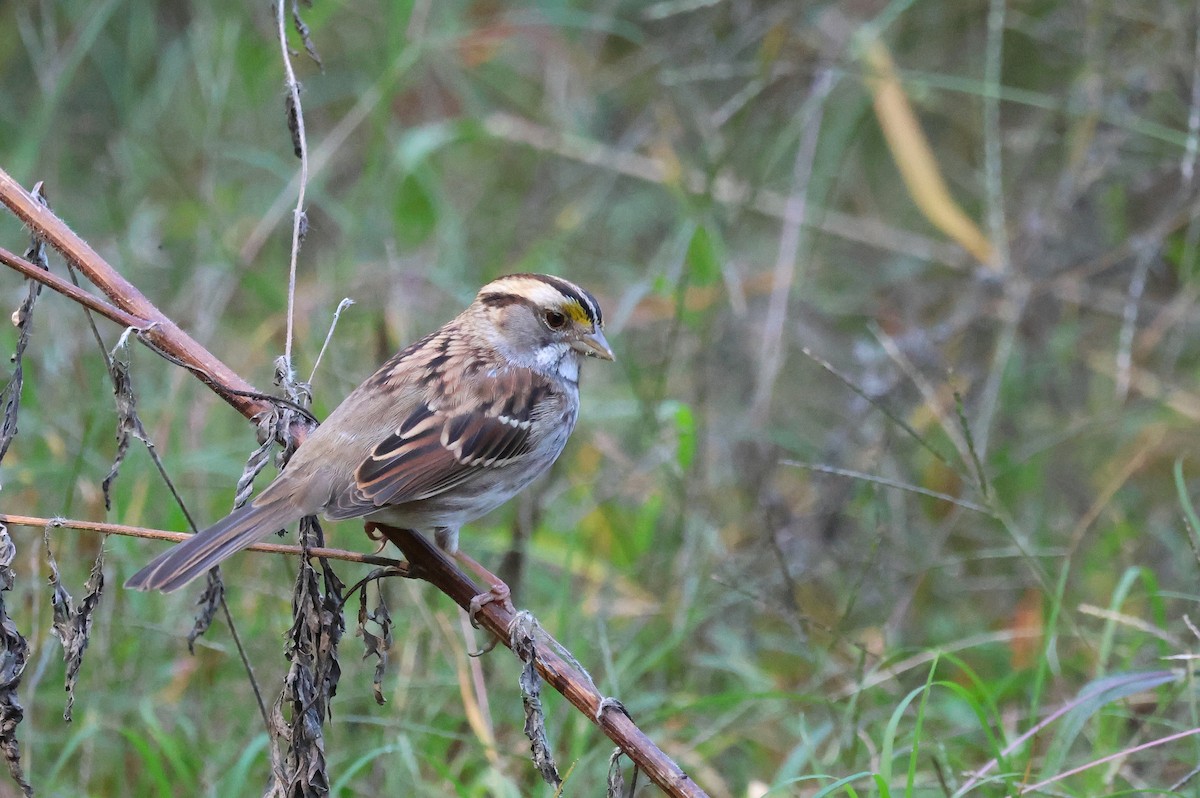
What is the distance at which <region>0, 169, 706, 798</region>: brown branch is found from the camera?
2.01m

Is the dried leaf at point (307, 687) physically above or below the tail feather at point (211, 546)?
below

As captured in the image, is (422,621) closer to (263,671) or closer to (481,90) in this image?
(263,671)

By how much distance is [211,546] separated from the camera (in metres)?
2.40

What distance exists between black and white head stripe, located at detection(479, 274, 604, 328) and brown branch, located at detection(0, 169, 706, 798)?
1.12 m

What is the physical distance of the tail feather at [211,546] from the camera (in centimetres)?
229

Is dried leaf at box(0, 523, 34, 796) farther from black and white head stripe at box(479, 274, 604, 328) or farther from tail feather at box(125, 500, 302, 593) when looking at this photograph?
black and white head stripe at box(479, 274, 604, 328)

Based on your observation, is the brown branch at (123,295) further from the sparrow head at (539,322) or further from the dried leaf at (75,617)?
the sparrow head at (539,322)

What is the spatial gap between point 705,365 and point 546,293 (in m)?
1.16

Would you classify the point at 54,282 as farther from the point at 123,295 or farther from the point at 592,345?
the point at 592,345

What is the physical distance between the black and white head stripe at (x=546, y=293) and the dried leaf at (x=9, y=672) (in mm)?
1652

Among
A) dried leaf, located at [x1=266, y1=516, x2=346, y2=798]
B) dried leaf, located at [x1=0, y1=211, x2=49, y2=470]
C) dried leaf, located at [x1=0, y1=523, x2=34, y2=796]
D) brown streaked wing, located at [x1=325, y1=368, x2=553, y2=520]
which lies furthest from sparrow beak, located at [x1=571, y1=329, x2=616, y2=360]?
dried leaf, located at [x1=0, y1=523, x2=34, y2=796]

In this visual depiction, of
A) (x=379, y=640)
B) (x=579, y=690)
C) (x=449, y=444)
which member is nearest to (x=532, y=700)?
(x=579, y=690)

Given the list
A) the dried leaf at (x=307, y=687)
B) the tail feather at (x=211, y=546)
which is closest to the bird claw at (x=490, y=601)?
the dried leaf at (x=307, y=687)

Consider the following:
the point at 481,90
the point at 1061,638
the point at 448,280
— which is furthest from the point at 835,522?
the point at 481,90
